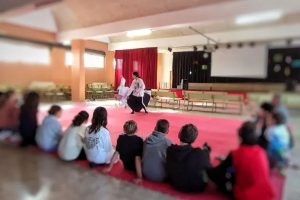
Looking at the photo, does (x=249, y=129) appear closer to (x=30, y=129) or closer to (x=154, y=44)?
(x=154, y=44)

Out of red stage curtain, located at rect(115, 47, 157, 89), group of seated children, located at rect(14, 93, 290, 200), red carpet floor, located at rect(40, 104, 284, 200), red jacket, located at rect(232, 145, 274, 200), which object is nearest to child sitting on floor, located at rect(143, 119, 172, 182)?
group of seated children, located at rect(14, 93, 290, 200)

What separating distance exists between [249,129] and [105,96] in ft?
2.78

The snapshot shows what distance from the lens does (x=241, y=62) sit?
0.95 m

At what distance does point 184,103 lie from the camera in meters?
1.39

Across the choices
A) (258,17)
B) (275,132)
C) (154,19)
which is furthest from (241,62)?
(154,19)

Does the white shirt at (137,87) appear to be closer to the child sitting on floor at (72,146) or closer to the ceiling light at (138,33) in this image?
the ceiling light at (138,33)

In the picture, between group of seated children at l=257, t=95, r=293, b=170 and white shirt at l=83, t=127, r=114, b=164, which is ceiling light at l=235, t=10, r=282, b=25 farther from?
white shirt at l=83, t=127, r=114, b=164

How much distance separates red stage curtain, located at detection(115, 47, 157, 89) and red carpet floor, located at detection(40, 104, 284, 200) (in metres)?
0.29

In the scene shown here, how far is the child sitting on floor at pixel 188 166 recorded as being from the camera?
8.61ft

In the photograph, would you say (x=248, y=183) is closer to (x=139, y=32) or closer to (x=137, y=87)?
(x=137, y=87)

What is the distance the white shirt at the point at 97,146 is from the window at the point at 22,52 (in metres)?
2.50

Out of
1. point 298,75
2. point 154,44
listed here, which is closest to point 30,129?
point 154,44

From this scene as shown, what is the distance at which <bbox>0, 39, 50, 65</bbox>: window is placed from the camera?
2.84ft

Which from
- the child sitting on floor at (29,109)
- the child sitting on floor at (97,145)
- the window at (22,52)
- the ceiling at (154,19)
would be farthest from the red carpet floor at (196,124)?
the ceiling at (154,19)
